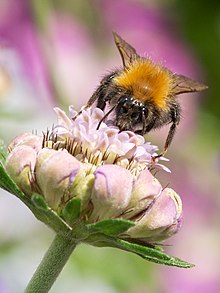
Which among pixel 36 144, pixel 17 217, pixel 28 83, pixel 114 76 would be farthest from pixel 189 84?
pixel 28 83

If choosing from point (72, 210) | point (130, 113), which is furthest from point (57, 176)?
point (130, 113)

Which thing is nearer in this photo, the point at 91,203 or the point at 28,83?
the point at 91,203

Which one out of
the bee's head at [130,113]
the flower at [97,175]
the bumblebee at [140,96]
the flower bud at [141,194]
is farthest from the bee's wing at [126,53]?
the flower bud at [141,194]

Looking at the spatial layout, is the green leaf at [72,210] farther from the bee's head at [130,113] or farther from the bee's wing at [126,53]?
the bee's wing at [126,53]

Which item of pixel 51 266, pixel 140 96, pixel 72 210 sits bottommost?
pixel 51 266

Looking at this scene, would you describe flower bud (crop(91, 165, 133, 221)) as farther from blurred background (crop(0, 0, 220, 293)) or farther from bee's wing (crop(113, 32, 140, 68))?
blurred background (crop(0, 0, 220, 293))

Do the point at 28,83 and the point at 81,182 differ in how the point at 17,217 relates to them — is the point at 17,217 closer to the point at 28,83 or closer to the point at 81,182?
the point at 28,83

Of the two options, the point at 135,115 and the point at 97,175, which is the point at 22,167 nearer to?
the point at 97,175

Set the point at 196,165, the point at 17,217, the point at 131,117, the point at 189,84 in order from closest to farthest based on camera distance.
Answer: the point at 131,117 → the point at 189,84 → the point at 17,217 → the point at 196,165
